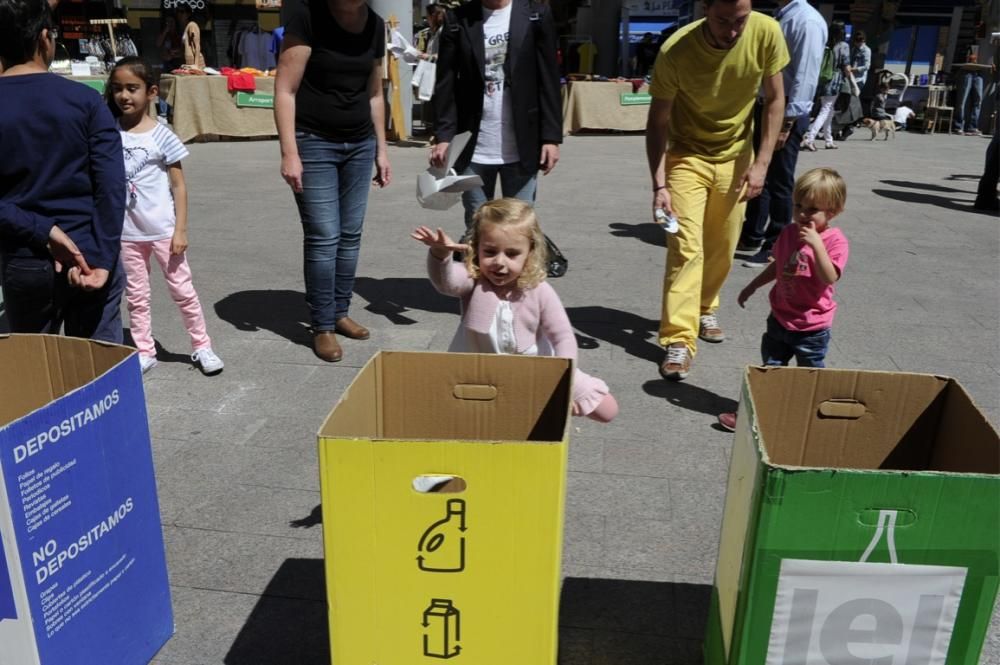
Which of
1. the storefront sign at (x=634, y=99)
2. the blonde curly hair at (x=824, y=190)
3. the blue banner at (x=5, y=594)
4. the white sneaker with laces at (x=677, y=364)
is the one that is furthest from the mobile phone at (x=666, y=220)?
the storefront sign at (x=634, y=99)

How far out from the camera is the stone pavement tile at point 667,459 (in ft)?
10.9

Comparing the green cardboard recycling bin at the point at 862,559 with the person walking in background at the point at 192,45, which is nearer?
the green cardboard recycling bin at the point at 862,559

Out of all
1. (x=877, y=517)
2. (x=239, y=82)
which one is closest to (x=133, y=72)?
(x=877, y=517)

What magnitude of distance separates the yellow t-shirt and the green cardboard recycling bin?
2346mm

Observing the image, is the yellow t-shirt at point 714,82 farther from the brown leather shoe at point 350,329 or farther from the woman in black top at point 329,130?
the brown leather shoe at point 350,329

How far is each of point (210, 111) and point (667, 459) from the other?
10620mm

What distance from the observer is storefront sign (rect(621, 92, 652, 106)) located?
46.4 ft

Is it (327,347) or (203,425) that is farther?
(327,347)

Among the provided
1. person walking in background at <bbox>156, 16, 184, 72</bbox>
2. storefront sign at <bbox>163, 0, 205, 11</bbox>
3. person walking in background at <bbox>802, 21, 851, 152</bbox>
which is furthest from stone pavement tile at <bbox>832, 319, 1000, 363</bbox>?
storefront sign at <bbox>163, 0, 205, 11</bbox>

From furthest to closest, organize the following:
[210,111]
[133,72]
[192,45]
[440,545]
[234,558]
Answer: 1. [192,45]
2. [210,111]
3. [133,72]
4. [234,558]
5. [440,545]

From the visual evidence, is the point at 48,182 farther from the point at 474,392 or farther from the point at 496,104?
the point at 496,104

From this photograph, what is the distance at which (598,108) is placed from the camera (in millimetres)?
14094

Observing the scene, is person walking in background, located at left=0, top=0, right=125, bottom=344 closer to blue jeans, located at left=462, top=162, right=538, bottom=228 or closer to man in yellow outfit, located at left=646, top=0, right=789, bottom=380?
blue jeans, located at left=462, top=162, right=538, bottom=228

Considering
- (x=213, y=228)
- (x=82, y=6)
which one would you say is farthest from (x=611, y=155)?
(x=82, y=6)
